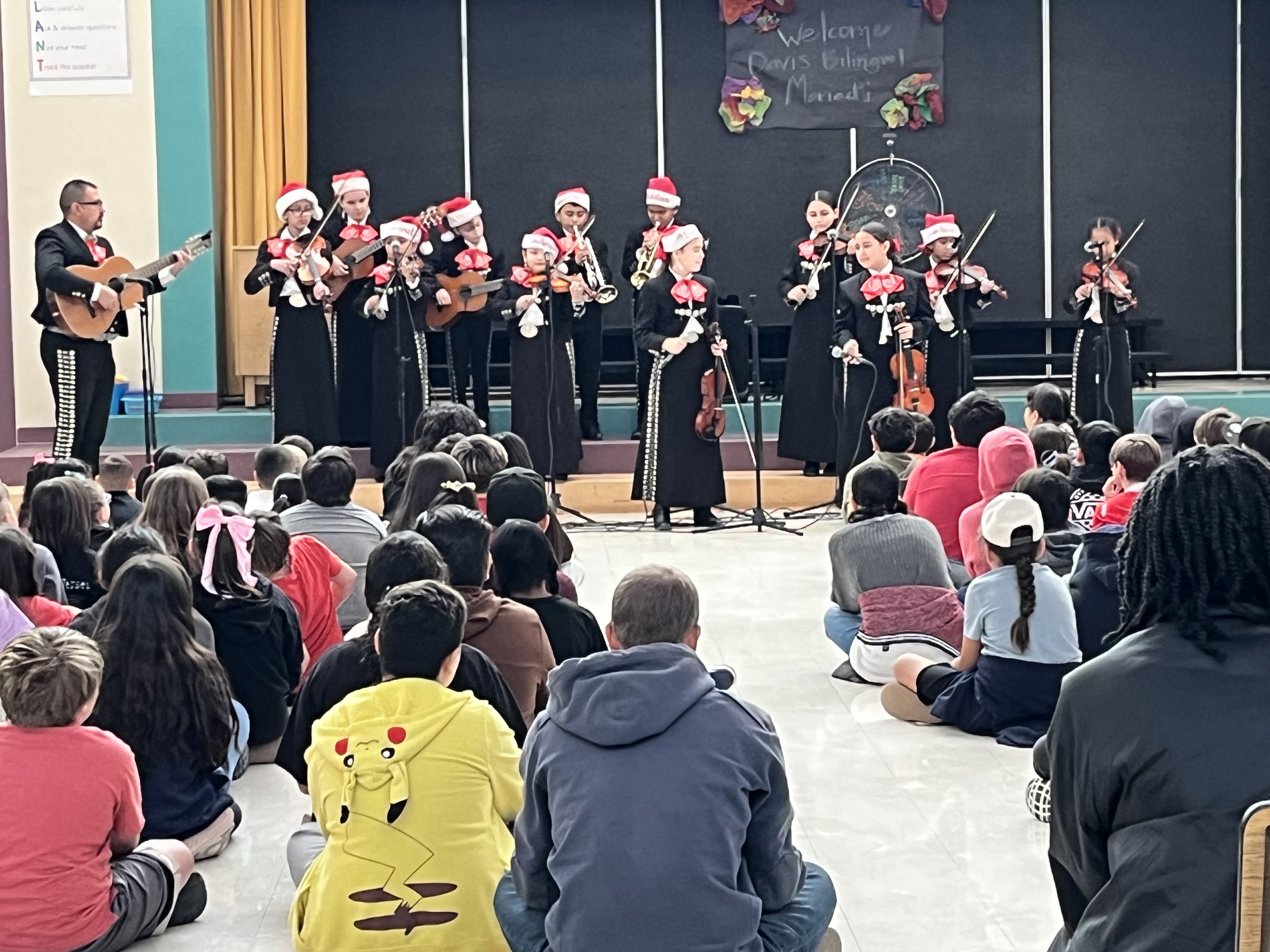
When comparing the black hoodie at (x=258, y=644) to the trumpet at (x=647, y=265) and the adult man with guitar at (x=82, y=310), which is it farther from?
the trumpet at (x=647, y=265)

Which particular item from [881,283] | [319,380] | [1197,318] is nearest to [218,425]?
[319,380]

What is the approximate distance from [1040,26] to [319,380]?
5.10 meters

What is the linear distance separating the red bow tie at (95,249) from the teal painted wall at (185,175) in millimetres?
1518

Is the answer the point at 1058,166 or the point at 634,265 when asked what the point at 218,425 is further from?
the point at 1058,166

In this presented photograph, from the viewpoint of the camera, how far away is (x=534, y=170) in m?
11.0

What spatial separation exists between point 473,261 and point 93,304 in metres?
→ 1.83

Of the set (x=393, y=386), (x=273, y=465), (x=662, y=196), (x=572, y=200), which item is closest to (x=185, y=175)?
(x=393, y=386)

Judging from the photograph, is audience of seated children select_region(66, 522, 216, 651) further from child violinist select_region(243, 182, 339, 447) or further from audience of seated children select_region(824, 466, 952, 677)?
child violinist select_region(243, 182, 339, 447)

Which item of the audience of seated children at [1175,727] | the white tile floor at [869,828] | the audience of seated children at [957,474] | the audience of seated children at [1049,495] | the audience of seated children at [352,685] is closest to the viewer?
the audience of seated children at [1175,727]

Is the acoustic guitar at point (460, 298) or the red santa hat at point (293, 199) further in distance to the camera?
the acoustic guitar at point (460, 298)

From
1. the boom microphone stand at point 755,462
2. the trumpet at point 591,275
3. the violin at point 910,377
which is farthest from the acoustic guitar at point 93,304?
the violin at point 910,377

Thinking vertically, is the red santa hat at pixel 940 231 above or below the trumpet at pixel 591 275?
above

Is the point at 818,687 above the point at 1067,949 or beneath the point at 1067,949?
beneath

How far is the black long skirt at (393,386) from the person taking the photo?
8.80 metres
